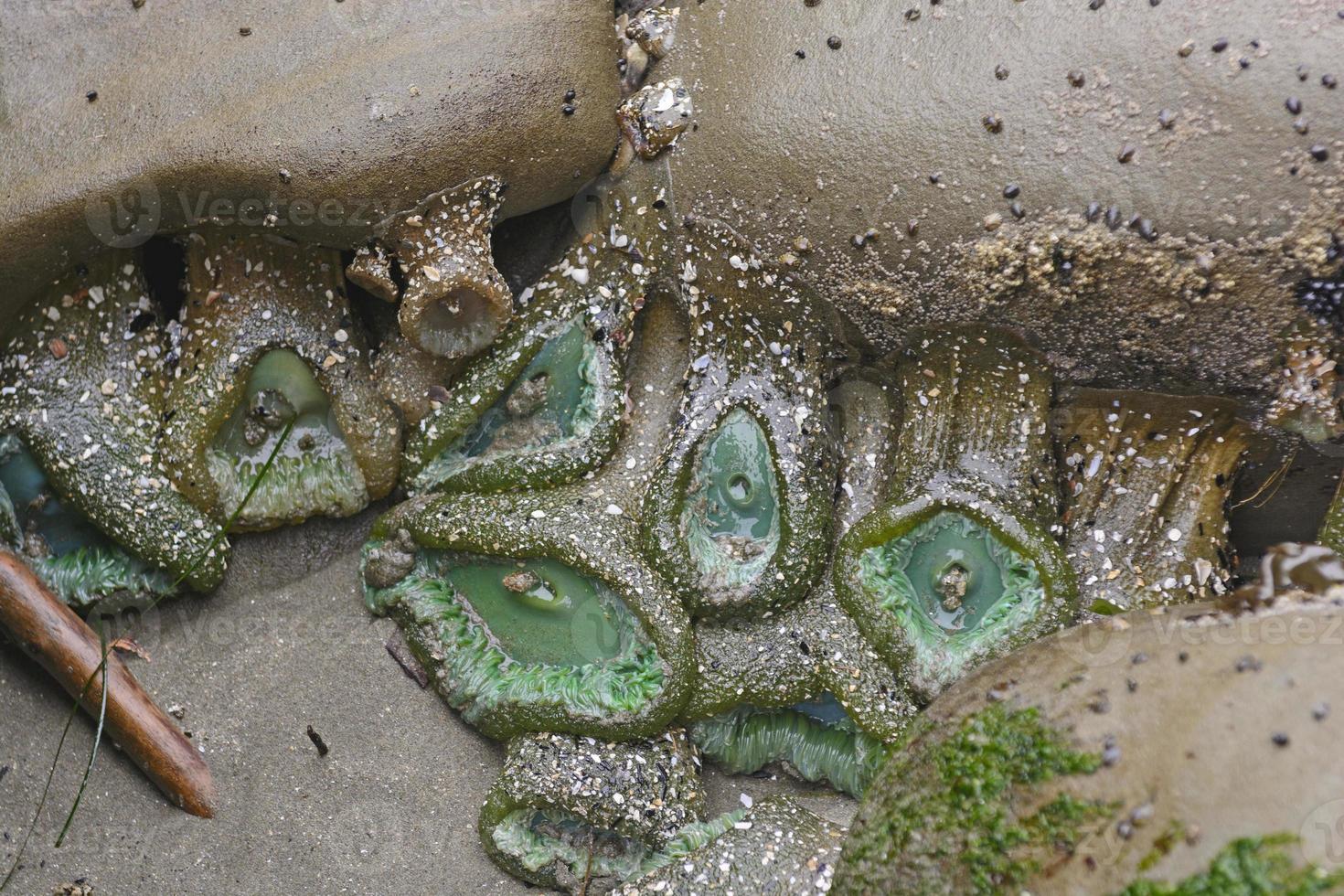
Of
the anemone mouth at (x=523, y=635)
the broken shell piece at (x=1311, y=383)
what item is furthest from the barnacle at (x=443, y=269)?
the broken shell piece at (x=1311, y=383)

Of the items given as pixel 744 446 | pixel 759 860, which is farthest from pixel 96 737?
pixel 744 446

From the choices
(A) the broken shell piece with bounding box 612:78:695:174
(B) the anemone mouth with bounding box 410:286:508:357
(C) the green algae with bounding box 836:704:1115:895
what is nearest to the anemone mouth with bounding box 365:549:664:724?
(B) the anemone mouth with bounding box 410:286:508:357

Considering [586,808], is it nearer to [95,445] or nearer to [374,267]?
[374,267]

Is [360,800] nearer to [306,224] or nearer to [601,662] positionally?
[601,662]

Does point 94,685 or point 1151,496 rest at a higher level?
point 1151,496

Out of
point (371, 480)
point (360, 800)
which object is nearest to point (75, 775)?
point (360, 800)

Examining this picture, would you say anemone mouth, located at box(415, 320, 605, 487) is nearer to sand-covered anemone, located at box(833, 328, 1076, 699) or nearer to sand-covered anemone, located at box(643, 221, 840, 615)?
sand-covered anemone, located at box(643, 221, 840, 615)

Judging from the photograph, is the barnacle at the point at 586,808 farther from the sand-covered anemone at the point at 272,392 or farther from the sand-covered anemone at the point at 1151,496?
the sand-covered anemone at the point at 1151,496
